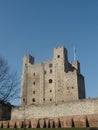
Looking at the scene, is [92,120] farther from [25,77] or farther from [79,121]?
[25,77]

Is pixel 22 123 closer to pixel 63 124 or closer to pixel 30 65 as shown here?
pixel 63 124

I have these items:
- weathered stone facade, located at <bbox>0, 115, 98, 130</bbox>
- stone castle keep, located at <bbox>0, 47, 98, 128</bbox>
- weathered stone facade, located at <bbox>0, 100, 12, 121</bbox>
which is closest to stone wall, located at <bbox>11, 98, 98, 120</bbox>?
stone castle keep, located at <bbox>0, 47, 98, 128</bbox>

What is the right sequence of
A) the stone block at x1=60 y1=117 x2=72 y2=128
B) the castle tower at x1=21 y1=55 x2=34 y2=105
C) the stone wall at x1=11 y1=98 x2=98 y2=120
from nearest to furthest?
the stone block at x1=60 y1=117 x2=72 y2=128 → the stone wall at x1=11 y1=98 x2=98 y2=120 → the castle tower at x1=21 y1=55 x2=34 y2=105

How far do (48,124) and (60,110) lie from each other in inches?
361

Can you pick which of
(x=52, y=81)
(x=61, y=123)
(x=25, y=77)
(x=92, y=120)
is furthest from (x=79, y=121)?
(x=25, y=77)

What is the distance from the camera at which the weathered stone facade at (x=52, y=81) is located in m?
58.8

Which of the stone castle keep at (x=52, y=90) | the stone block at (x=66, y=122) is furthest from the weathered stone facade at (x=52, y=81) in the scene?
the stone block at (x=66, y=122)

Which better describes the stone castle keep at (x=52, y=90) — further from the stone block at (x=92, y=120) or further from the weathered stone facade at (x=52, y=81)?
the stone block at (x=92, y=120)

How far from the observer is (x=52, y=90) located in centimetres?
6278

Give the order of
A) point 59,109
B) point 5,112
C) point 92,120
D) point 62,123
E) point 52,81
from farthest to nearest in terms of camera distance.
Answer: point 52,81, point 5,112, point 59,109, point 62,123, point 92,120

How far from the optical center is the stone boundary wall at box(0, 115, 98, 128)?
29116mm

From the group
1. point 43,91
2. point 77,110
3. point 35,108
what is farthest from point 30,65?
point 77,110

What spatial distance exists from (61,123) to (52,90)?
31.9m

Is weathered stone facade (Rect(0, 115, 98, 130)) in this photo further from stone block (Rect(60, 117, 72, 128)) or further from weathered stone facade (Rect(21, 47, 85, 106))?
weathered stone facade (Rect(21, 47, 85, 106))
